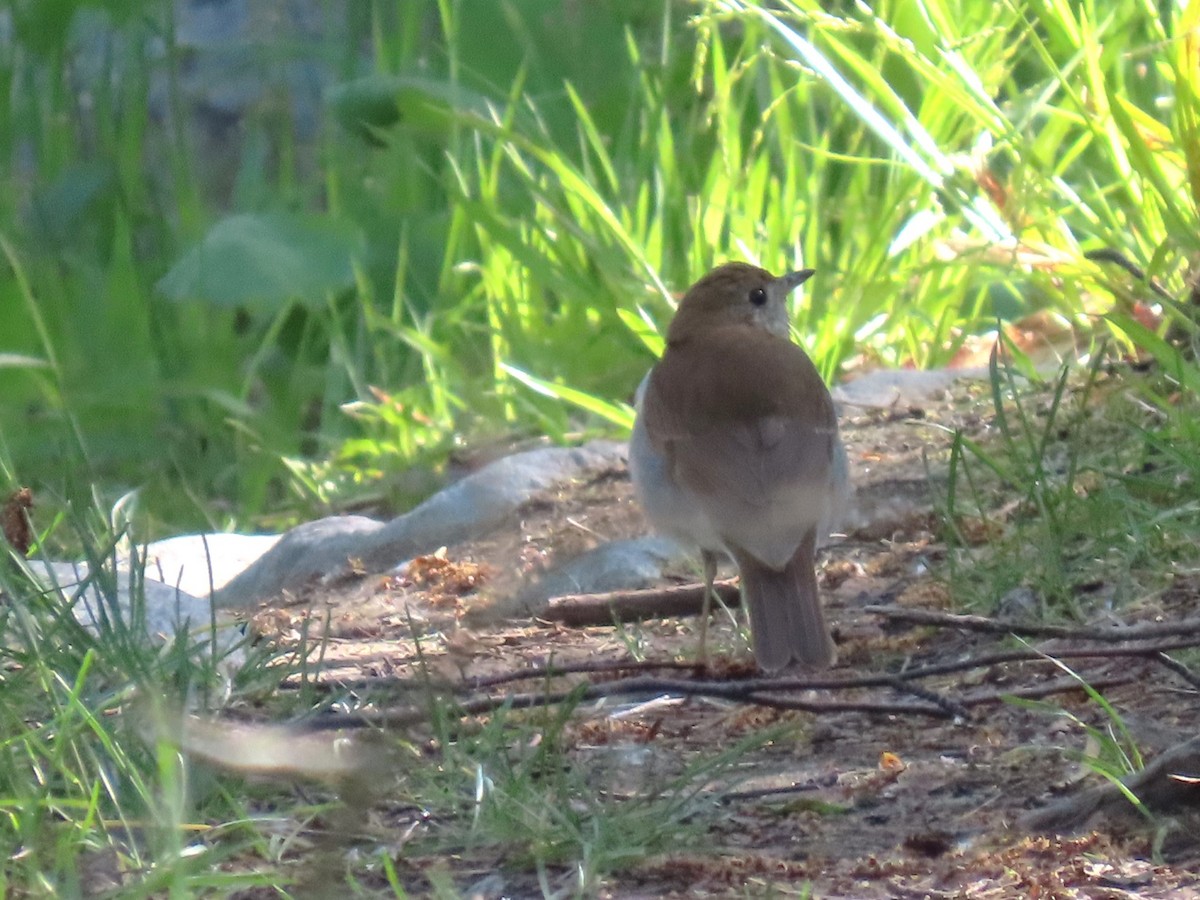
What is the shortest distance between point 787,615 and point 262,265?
125 inches

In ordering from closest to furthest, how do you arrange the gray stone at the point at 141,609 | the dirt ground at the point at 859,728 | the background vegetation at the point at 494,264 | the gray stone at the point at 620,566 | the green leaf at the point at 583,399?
1. the dirt ground at the point at 859,728
2. the background vegetation at the point at 494,264
3. the gray stone at the point at 141,609
4. the gray stone at the point at 620,566
5. the green leaf at the point at 583,399

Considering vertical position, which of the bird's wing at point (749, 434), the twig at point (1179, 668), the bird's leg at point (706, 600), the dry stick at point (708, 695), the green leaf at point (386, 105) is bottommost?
the bird's leg at point (706, 600)

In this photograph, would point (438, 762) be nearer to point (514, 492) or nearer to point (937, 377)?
point (514, 492)

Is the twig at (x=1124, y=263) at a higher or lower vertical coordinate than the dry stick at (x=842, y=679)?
higher

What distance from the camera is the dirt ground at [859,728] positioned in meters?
2.56

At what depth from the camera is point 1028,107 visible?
5059 millimetres

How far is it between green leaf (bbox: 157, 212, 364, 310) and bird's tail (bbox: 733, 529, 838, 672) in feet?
9.22

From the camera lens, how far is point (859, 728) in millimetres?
3377

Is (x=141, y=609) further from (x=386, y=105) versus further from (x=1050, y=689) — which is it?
(x=386, y=105)

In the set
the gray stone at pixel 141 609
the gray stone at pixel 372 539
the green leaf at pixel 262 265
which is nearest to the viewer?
the gray stone at pixel 141 609

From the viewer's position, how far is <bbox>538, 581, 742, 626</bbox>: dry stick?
423 cm

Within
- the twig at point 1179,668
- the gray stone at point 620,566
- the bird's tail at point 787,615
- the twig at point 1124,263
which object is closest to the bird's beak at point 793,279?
the gray stone at point 620,566

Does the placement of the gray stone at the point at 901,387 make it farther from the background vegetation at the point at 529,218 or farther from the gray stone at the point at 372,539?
the gray stone at the point at 372,539

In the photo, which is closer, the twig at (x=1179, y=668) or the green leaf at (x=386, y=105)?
the twig at (x=1179, y=668)
